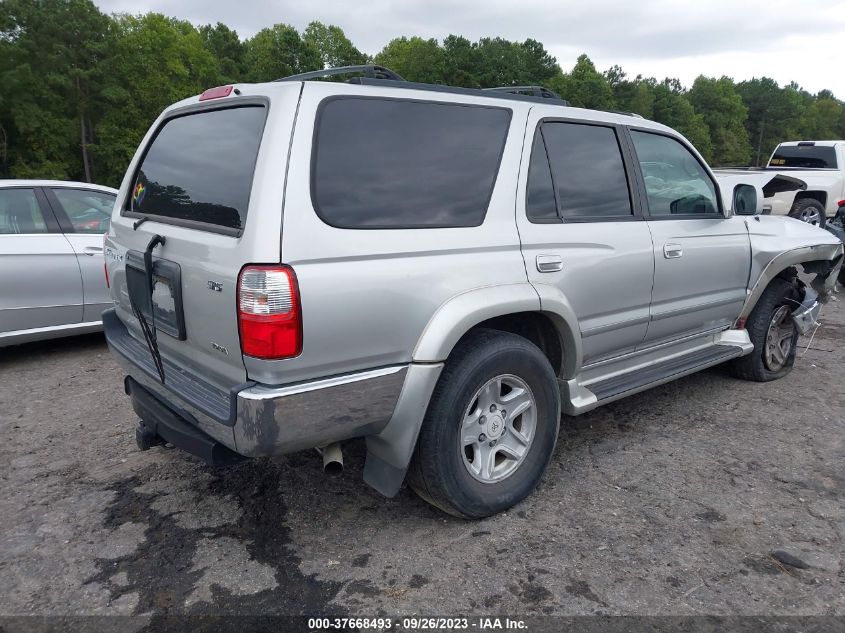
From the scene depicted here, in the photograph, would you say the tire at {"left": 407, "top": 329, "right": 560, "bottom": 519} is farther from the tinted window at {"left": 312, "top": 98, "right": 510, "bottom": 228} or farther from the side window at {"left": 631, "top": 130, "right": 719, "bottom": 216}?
the side window at {"left": 631, "top": 130, "right": 719, "bottom": 216}

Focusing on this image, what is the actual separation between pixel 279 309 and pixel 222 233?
1.51 feet

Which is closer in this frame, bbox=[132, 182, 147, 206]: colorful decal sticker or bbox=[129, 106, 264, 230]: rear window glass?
bbox=[129, 106, 264, 230]: rear window glass

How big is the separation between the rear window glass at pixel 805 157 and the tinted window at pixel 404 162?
1374 cm

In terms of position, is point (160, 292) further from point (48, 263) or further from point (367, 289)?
point (48, 263)

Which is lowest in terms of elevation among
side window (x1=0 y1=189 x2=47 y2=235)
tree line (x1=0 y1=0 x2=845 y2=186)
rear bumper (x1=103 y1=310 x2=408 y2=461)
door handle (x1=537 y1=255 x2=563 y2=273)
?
rear bumper (x1=103 y1=310 x2=408 y2=461)

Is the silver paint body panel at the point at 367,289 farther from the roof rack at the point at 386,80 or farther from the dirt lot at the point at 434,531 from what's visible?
the dirt lot at the point at 434,531

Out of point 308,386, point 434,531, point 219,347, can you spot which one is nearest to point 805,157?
point 434,531

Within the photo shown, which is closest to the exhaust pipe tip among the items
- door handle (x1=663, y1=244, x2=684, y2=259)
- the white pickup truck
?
door handle (x1=663, y1=244, x2=684, y2=259)

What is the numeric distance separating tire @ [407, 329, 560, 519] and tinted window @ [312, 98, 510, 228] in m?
0.63

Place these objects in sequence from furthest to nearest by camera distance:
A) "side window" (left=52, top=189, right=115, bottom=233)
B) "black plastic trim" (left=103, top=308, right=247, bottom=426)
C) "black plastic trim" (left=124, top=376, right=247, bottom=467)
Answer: "side window" (left=52, top=189, right=115, bottom=233), "black plastic trim" (left=124, top=376, right=247, bottom=467), "black plastic trim" (left=103, top=308, right=247, bottom=426)

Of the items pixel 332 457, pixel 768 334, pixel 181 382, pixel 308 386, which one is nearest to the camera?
pixel 308 386

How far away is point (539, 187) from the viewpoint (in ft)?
10.4

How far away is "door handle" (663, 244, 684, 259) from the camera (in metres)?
3.74

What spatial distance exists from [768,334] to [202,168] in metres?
4.20
